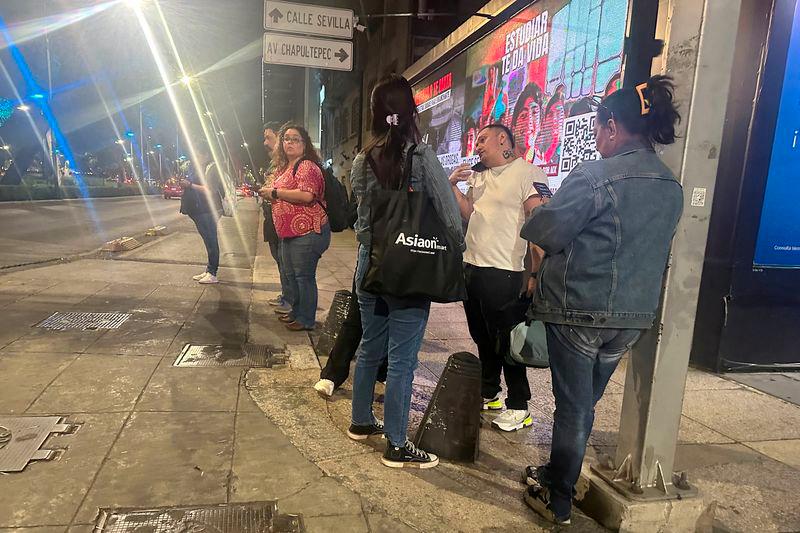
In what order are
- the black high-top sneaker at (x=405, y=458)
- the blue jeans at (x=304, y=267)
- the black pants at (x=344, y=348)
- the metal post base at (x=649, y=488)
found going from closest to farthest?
1. the metal post base at (x=649, y=488)
2. the black high-top sneaker at (x=405, y=458)
3. the black pants at (x=344, y=348)
4. the blue jeans at (x=304, y=267)

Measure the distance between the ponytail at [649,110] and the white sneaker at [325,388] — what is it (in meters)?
2.66

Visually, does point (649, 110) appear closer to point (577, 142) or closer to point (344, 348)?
point (344, 348)

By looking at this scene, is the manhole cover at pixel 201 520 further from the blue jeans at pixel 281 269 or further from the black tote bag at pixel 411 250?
the blue jeans at pixel 281 269

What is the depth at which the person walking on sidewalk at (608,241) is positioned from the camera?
2.14 m

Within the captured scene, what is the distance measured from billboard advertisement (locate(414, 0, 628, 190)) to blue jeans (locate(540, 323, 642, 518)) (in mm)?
2128

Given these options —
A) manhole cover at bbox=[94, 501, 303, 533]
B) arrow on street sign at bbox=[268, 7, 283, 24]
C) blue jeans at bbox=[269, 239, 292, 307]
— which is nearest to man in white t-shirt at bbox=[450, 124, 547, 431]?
manhole cover at bbox=[94, 501, 303, 533]

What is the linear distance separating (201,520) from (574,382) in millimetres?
1799

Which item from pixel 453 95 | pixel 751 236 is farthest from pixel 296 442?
pixel 453 95

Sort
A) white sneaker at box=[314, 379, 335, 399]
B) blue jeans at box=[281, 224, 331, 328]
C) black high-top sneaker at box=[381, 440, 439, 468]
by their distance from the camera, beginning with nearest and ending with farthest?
1. black high-top sneaker at box=[381, 440, 439, 468]
2. white sneaker at box=[314, 379, 335, 399]
3. blue jeans at box=[281, 224, 331, 328]

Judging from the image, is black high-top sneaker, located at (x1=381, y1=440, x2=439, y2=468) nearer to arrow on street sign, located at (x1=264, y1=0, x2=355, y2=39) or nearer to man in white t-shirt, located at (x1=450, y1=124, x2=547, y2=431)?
man in white t-shirt, located at (x1=450, y1=124, x2=547, y2=431)

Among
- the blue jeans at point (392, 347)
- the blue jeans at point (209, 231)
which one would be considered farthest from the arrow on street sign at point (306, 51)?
the blue jeans at point (392, 347)

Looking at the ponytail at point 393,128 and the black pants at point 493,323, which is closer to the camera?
the ponytail at point 393,128

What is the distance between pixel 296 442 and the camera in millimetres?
3176

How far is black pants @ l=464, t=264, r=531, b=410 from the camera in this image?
3293 mm
